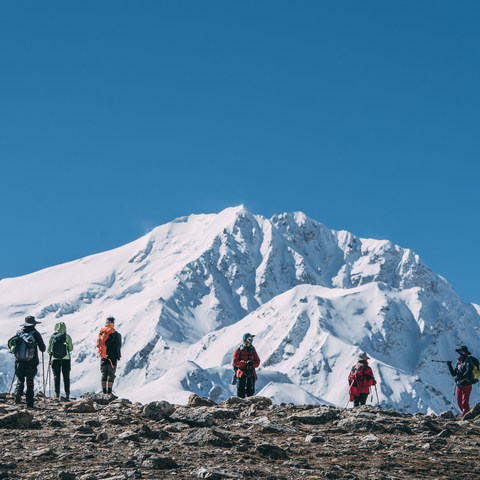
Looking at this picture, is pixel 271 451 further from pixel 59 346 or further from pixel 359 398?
pixel 59 346

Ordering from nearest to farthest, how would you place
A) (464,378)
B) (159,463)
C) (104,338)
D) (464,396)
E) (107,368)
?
(159,463) < (464,378) < (464,396) < (104,338) < (107,368)

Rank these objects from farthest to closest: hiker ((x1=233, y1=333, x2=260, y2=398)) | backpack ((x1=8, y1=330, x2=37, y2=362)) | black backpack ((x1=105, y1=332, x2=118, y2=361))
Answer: hiker ((x1=233, y1=333, x2=260, y2=398))
black backpack ((x1=105, y1=332, x2=118, y2=361))
backpack ((x1=8, y1=330, x2=37, y2=362))

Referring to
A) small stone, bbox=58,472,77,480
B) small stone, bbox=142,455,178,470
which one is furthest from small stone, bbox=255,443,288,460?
small stone, bbox=58,472,77,480

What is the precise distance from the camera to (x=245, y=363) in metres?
29.8

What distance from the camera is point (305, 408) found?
999 inches

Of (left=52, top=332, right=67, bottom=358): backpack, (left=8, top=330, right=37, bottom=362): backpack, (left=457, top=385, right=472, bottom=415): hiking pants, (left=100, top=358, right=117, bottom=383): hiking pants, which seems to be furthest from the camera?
(left=100, top=358, right=117, bottom=383): hiking pants

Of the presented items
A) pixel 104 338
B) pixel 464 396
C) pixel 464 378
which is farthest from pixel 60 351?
pixel 464 396

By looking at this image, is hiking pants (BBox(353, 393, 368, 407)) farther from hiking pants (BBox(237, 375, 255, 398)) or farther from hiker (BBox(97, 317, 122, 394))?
hiker (BBox(97, 317, 122, 394))

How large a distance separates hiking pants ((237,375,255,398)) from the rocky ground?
679cm

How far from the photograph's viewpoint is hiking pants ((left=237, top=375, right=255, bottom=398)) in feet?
100

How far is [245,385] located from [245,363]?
4.02ft

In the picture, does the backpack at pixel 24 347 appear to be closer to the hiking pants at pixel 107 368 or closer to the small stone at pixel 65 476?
Answer: the hiking pants at pixel 107 368

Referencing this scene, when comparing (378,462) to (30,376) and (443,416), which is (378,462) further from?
(30,376)

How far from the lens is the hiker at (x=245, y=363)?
2988cm
